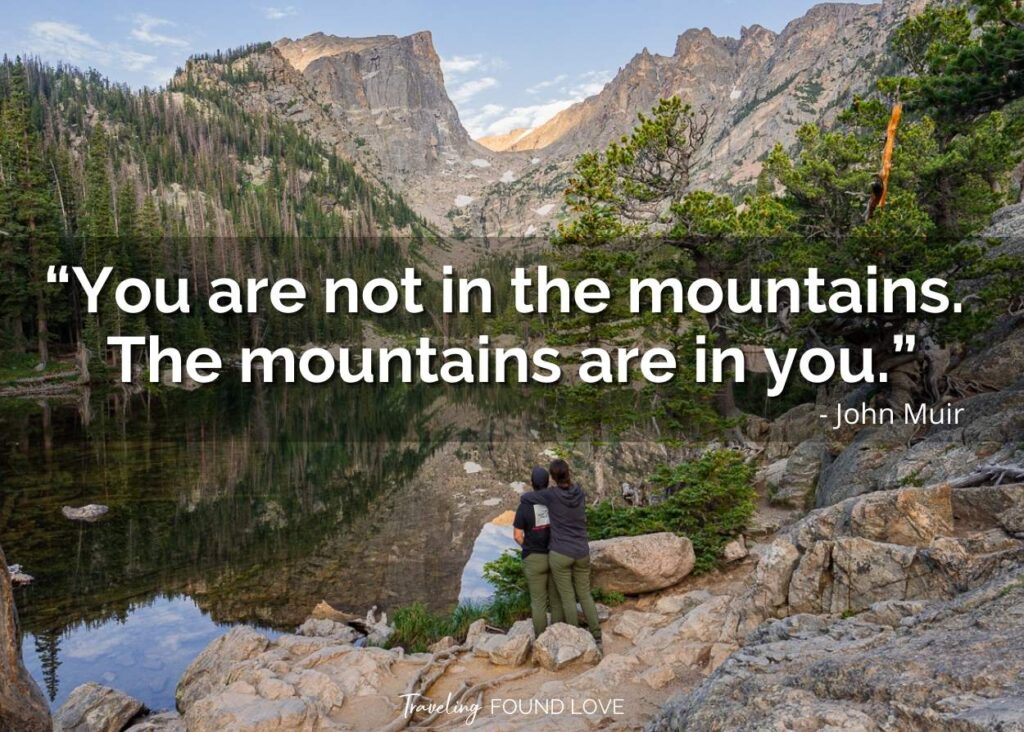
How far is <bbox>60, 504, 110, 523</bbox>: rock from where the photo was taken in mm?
19375

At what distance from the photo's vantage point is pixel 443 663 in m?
8.63

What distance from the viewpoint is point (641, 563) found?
33.5 feet

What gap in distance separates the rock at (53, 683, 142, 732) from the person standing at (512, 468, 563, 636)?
5.76 meters

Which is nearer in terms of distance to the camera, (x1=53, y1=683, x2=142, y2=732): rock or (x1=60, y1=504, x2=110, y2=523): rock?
(x1=53, y1=683, x2=142, y2=732): rock

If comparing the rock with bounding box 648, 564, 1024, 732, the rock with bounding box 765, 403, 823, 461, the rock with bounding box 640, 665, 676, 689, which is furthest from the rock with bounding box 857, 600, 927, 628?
the rock with bounding box 765, 403, 823, 461

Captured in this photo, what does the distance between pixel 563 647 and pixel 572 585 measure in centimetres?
82

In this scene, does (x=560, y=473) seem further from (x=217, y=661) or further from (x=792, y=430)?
(x=792, y=430)

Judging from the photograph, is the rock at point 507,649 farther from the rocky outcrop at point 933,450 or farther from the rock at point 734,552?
the rocky outcrop at point 933,450

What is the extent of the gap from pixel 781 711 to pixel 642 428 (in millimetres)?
26184

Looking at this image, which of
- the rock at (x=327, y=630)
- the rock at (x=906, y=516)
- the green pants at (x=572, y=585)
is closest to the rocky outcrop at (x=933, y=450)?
the rock at (x=906, y=516)

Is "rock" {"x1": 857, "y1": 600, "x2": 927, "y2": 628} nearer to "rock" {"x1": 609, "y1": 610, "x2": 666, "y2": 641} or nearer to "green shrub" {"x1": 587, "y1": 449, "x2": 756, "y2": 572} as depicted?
"rock" {"x1": 609, "y1": 610, "x2": 666, "y2": 641}

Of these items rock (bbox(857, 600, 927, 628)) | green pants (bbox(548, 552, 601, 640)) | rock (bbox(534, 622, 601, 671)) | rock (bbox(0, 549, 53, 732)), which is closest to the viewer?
rock (bbox(857, 600, 927, 628))

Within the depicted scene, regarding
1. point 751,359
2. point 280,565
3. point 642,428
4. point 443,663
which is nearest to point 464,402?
point 751,359

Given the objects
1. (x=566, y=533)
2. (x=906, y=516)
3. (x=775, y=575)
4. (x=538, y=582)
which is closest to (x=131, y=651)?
(x=538, y=582)
